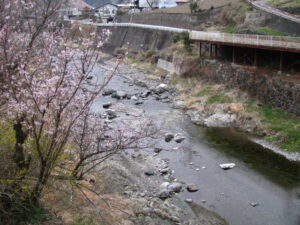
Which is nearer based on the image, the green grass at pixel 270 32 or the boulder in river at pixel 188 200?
the boulder in river at pixel 188 200

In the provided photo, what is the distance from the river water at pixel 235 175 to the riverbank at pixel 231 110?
77 cm

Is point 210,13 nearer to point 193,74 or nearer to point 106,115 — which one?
point 193,74

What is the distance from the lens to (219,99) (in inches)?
856

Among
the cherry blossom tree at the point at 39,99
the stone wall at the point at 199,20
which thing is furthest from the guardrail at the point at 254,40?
the cherry blossom tree at the point at 39,99

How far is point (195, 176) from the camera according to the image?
13562 millimetres

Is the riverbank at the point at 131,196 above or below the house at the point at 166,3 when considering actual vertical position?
below

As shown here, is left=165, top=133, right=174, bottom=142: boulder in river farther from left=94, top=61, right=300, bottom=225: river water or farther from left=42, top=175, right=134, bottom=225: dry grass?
left=42, top=175, right=134, bottom=225: dry grass

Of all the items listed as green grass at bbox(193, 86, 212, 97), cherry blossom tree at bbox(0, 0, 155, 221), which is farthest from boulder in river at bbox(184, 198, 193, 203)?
green grass at bbox(193, 86, 212, 97)

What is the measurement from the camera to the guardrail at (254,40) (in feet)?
57.8

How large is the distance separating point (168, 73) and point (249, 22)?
8526mm

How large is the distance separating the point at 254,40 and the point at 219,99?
160 inches

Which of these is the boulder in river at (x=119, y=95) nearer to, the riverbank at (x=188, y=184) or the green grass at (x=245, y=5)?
the riverbank at (x=188, y=184)

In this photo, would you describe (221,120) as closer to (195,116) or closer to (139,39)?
(195,116)

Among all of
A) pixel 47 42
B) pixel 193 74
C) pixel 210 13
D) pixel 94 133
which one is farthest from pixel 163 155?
pixel 210 13
